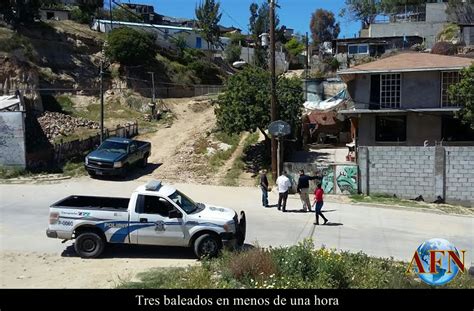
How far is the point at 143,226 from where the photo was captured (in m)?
13.8

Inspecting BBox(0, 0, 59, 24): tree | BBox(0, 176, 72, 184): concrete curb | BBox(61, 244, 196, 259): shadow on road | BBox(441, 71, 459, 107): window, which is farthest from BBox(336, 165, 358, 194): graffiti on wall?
BBox(0, 0, 59, 24): tree

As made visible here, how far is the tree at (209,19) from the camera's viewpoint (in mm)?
78562

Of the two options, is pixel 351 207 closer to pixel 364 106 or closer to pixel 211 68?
pixel 364 106

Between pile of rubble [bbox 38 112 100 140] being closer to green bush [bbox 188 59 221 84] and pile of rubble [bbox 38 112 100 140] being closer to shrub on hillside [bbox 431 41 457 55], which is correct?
green bush [bbox 188 59 221 84]

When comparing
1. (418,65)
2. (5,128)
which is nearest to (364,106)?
(418,65)

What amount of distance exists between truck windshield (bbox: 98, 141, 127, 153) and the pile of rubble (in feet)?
33.1

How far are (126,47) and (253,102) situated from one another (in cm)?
2991

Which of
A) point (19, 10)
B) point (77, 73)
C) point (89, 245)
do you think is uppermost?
point (19, 10)

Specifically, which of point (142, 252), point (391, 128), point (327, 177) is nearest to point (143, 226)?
point (142, 252)

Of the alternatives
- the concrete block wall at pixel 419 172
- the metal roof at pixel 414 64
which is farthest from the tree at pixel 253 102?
the concrete block wall at pixel 419 172

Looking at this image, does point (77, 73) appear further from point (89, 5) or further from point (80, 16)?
point (89, 5)

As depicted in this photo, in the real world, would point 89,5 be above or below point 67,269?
above

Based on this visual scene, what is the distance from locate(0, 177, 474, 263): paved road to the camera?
15.9 m
